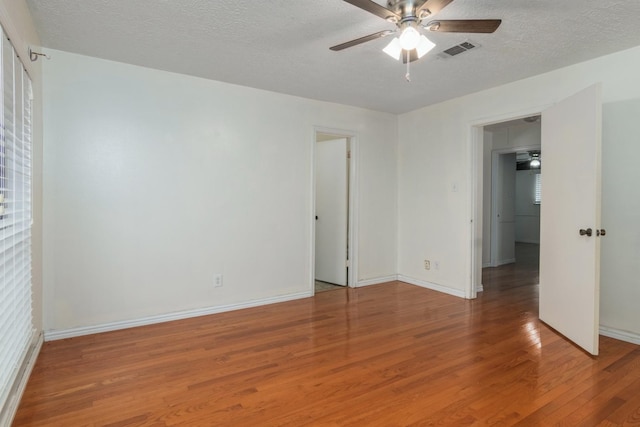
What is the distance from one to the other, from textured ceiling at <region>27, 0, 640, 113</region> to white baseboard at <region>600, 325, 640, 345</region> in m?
2.32

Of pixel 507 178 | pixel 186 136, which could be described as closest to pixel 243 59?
pixel 186 136

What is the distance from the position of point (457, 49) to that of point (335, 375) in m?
2.65

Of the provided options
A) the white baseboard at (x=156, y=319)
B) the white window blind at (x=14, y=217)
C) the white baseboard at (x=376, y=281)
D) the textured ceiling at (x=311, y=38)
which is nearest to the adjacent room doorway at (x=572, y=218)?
the textured ceiling at (x=311, y=38)

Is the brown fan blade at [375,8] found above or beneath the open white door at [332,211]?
above

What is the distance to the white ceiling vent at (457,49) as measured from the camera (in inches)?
107

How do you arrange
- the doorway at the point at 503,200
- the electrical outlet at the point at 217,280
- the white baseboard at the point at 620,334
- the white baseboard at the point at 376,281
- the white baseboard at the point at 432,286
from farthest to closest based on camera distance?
1. the doorway at the point at 503,200
2. the white baseboard at the point at 376,281
3. the white baseboard at the point at 432,286
4. the electrical outlet at the point at 217,280
5. the white baseboard at the point at 620,334

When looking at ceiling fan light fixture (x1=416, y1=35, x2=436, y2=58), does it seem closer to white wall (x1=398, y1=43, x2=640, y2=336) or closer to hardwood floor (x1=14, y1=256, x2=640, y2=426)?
white wall (x1=398, y1=43, x2=640, y2=336)

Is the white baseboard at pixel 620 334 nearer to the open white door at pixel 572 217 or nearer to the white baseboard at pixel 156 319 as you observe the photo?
the open white door at pixel 572 217

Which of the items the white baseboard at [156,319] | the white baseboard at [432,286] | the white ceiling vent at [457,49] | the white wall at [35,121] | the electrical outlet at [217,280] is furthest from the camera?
the white baseboard at [432,286]

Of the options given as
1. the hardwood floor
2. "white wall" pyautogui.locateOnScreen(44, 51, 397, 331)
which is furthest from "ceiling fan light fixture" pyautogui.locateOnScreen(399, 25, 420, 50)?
"white wall" pyautogui.locateOnScreen(44, 51, 397, 331)

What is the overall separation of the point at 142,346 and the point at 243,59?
2530 mm

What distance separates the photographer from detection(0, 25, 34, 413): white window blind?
1.74 metres

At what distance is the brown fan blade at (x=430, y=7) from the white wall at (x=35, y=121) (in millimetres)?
2199

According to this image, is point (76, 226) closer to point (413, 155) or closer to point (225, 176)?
point (225, 176)
